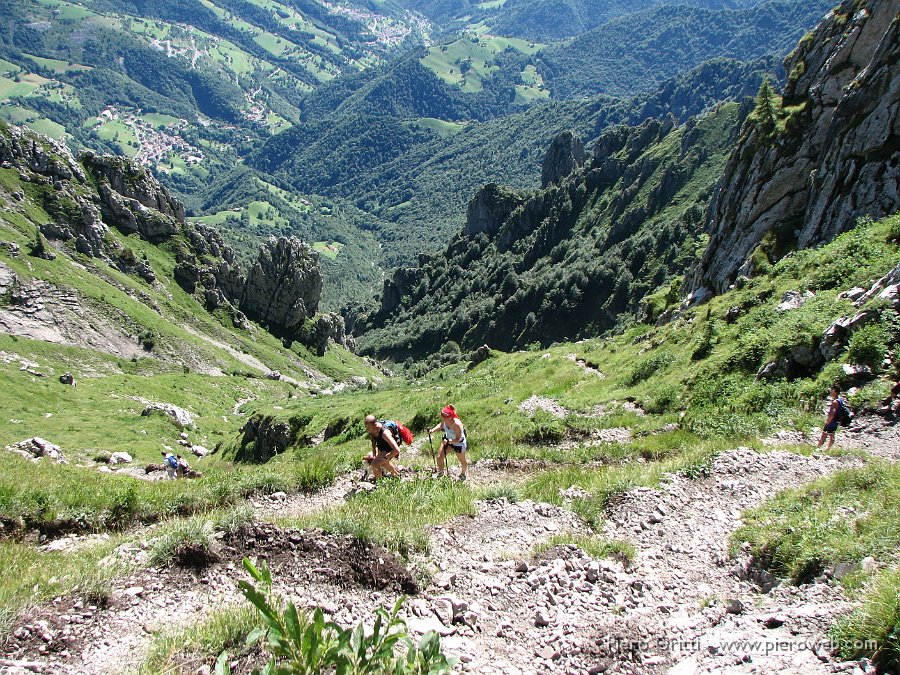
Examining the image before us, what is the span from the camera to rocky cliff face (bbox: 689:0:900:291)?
2895 cm

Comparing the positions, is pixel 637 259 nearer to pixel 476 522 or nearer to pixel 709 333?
pixel 709 333

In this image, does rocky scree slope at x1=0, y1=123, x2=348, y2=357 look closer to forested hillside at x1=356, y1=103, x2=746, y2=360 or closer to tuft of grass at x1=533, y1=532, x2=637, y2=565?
forested hillside at x1=356, y1=103, x2=746, y2=360

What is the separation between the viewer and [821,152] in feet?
115

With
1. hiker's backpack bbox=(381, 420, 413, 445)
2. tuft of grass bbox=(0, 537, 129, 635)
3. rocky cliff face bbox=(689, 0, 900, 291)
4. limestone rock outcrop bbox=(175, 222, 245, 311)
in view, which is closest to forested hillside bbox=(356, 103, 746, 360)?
limestone rock outcrop bbox=(175, 222, 245, 311)

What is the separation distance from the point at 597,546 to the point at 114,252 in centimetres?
13945

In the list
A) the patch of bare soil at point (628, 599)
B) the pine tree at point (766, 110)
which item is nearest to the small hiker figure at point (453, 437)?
the patch of bare soil at point (628, 599)

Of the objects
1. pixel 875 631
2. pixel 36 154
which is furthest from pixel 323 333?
pixel 875 631

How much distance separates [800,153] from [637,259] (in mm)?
123146

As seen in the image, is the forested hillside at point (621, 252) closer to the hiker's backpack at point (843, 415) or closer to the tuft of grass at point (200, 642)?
the hiker's backpack at point (843, 415)

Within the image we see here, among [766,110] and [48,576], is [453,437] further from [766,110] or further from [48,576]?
[766,110]

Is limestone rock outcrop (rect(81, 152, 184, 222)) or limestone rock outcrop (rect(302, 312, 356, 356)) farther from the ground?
limestone rock outcrop (rect(81, 152, 184, 222))

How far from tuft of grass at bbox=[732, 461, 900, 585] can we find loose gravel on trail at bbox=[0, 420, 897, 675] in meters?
0.42

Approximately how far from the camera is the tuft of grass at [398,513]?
867cm

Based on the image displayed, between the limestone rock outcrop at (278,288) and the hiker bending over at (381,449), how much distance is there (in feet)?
495
